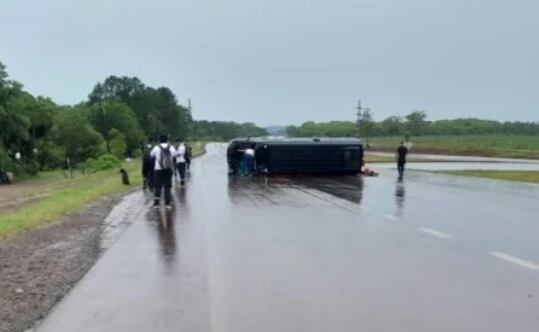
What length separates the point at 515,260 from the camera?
377 inches

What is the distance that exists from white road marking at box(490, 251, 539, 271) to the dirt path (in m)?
5.92

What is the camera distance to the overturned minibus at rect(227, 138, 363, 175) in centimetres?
3306

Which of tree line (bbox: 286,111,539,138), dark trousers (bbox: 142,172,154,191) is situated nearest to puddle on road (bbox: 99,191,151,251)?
dark trousers (bbox: 142,172,154,191)

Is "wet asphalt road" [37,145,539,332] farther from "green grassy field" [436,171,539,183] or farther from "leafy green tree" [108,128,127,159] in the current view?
"leafy green tree" [108,128,127,159]

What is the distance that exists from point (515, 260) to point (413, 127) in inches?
4498

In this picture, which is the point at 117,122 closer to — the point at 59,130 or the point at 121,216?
the point at 59,130

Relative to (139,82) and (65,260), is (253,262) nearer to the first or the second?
(65,260)

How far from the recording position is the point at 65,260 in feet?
31.2

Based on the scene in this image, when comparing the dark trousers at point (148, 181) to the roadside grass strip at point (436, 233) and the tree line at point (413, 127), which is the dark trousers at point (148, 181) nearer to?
the roadside grass strip at point (436, 233)

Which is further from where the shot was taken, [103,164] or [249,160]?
[103,164]

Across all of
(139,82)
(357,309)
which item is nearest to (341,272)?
(357,309)

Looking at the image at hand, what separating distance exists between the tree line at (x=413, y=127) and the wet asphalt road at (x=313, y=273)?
276ft

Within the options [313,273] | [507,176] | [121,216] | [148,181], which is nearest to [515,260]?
[313,273]

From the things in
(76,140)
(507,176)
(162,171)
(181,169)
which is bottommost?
(507,176)
